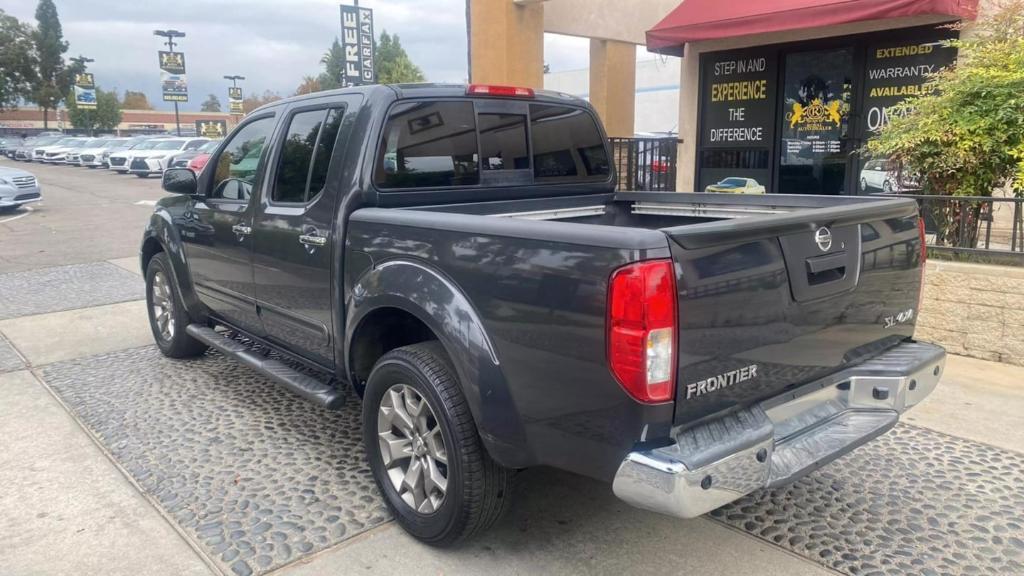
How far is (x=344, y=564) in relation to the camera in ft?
10.3

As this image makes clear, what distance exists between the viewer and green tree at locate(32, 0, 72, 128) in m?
70.7

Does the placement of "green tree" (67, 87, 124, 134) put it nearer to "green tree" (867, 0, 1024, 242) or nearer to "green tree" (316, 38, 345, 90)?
"green tree" (316, 38, 345, 90)

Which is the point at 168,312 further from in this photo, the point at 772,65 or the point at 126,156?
the point at 126,156

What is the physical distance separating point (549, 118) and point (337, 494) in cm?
233

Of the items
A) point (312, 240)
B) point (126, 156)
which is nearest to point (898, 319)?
point (312, 240)

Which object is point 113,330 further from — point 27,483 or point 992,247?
point 992,247

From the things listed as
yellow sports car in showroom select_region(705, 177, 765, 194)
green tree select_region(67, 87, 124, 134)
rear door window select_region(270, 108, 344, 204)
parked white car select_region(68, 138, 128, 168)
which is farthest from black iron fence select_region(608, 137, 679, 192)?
green tree select_region(67, 87, 124, 134)

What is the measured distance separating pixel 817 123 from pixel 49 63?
8058 centimetres

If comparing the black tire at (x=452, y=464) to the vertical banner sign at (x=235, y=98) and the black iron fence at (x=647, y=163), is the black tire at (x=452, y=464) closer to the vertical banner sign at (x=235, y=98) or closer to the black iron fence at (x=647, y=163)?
the black iron fence at (x=647, y=163)

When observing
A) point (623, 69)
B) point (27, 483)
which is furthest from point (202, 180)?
point (623, 69)

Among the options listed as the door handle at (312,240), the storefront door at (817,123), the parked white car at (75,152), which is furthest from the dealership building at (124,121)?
the door handle at (312,240)

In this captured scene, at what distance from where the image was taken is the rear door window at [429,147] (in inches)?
149

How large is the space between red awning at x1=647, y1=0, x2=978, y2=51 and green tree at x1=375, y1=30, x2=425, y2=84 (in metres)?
26.2

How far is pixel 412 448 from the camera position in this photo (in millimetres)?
3316
